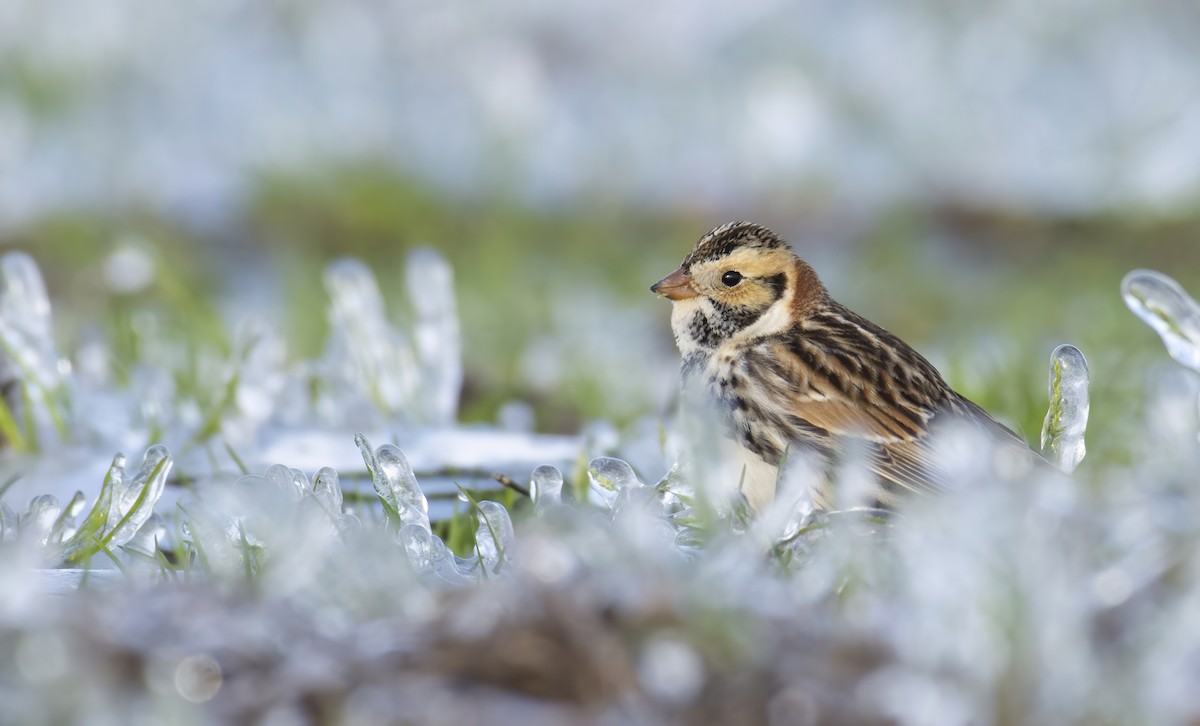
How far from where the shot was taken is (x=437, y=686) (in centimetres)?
176

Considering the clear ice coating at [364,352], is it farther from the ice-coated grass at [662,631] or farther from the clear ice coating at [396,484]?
the ice-coated grass at [662,631]

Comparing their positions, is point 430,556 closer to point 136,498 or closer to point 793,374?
point 136,498

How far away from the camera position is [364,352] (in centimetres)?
431

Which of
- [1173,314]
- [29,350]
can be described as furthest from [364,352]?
[1173,314]

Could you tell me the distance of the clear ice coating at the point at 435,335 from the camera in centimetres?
438

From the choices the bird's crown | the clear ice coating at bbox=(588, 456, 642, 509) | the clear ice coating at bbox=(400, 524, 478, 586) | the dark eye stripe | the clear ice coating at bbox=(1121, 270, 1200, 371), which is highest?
the clear ice coating at bbox=(1121, 270, 1200, 371)

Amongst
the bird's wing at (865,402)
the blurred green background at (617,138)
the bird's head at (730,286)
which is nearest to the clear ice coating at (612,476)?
the bird's wing at (865,402)

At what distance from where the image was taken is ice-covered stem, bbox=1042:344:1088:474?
2908 mm

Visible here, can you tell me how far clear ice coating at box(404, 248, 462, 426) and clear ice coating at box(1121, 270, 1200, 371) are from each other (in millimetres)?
2122

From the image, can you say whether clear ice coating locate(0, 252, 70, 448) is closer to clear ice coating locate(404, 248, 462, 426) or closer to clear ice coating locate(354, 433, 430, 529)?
clear ice coating locate(404, 248, 462, 426)

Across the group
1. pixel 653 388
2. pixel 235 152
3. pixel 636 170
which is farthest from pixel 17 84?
pixel 653 388

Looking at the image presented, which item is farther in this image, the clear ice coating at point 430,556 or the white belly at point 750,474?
the white belly at point 750,474

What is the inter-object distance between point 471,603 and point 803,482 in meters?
0.72

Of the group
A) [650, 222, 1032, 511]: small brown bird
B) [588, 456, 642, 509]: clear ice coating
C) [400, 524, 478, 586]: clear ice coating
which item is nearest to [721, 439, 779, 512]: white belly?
[650, 222, 1032, 511]: small brown bird
